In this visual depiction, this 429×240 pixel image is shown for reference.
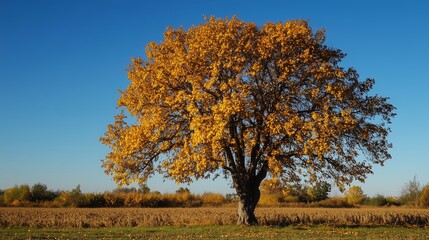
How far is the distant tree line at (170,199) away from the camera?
2438 inches

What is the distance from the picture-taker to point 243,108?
28.2m

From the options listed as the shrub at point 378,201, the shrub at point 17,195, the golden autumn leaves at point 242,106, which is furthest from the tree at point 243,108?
the shrub at point 378,201

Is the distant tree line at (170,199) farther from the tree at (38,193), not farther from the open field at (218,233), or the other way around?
the open field at (218,233)

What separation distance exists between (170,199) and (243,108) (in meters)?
44.9

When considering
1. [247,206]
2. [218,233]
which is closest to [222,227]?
[247,206]

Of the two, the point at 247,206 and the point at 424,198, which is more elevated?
the point at 424,198

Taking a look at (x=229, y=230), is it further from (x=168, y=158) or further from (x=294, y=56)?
(x=294, y=56)

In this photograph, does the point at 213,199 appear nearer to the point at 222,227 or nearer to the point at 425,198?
the point at 425,198

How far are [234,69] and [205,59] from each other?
2.14m

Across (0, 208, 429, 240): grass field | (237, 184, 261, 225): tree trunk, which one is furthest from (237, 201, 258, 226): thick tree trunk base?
(0, 208, 429, 240): grass field

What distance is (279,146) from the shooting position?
30391 mm

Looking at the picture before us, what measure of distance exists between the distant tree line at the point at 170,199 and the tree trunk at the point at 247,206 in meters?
19.5

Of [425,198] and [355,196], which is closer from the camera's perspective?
[425,198]

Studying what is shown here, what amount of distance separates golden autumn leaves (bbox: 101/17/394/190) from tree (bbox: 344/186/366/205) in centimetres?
5429
